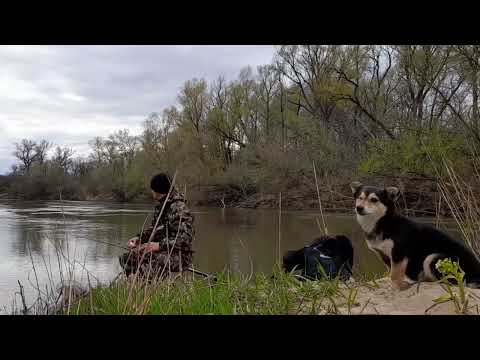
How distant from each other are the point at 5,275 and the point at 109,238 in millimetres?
4524

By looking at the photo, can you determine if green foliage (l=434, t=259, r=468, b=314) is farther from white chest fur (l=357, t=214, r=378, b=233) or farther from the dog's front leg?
white chest fur (l=357, t=214, r=378, b=233)

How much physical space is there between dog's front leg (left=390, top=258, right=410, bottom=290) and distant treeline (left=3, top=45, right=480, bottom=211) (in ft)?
2.66

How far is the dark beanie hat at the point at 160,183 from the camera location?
3.88m

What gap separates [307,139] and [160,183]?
1964 cm

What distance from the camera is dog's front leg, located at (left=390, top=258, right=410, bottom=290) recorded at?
2.73 m

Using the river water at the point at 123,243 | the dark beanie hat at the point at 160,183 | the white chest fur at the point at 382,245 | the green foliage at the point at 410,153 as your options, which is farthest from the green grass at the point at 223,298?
the green foliage at the point at 410,153

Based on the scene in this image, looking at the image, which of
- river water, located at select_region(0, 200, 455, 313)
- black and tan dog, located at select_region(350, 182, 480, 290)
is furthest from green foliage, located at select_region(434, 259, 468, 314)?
river water, located at select_region(0, 200, 455, 313)

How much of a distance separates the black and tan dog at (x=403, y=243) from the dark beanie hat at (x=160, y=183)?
1.86 m

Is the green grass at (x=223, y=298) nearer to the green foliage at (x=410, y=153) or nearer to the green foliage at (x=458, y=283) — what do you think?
the green foliage at (x=458, y=283)

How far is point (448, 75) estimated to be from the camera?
14.7 meters
